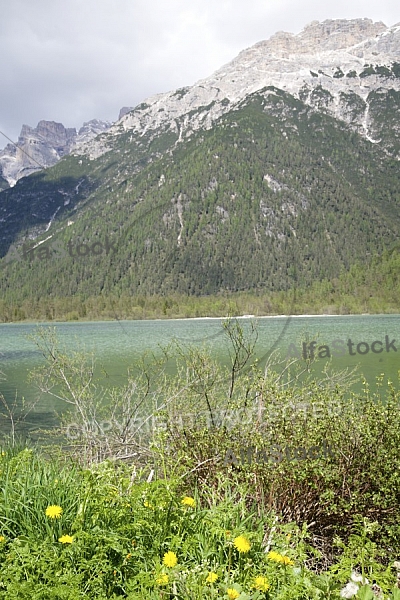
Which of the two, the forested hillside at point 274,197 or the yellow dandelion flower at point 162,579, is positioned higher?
the forested hillside at point 274,197

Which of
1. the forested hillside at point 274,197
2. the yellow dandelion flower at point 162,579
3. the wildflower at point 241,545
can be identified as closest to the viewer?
the yellow dandelion flower at point 162,579

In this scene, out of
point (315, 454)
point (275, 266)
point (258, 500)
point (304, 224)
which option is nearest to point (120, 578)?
point (258, 500)

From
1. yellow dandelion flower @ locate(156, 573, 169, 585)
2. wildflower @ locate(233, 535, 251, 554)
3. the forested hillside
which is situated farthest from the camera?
the forested hillside

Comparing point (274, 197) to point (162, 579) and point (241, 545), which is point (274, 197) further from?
point (162, 579)

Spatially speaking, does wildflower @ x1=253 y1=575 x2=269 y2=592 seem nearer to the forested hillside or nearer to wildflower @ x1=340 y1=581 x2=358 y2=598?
wildflower @ x1=340 y1=581 x2=358 y2=598

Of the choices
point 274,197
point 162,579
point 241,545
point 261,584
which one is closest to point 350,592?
point 261,584

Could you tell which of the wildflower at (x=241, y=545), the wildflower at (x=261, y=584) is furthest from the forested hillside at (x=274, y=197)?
the wildflower at (x=261, y=584)

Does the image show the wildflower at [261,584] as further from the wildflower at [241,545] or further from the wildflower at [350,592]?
the wildflower at [350,592]

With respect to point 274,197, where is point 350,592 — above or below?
below

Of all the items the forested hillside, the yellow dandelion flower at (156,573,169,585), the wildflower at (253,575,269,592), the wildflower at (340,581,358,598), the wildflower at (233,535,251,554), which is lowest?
the wildflower at (340,581,358,598)

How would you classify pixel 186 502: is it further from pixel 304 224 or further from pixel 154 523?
pixel 304 224

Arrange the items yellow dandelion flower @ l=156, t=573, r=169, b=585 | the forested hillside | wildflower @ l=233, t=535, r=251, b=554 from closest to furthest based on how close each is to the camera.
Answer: yellow dandelion flower @ l=156, t=573, r=169, b=585 < wildflower @ l=233, t=535, r=251, b=554 < the forested hillside

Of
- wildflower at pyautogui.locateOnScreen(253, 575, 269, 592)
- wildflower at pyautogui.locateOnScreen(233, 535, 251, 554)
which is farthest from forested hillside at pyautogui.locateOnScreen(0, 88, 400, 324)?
wildflower at pyautogui.locateOnScreen(253, 575, 269, 592)

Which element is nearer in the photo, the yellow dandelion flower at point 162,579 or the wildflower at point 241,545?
the yellow dandelion flower at point 162,579
